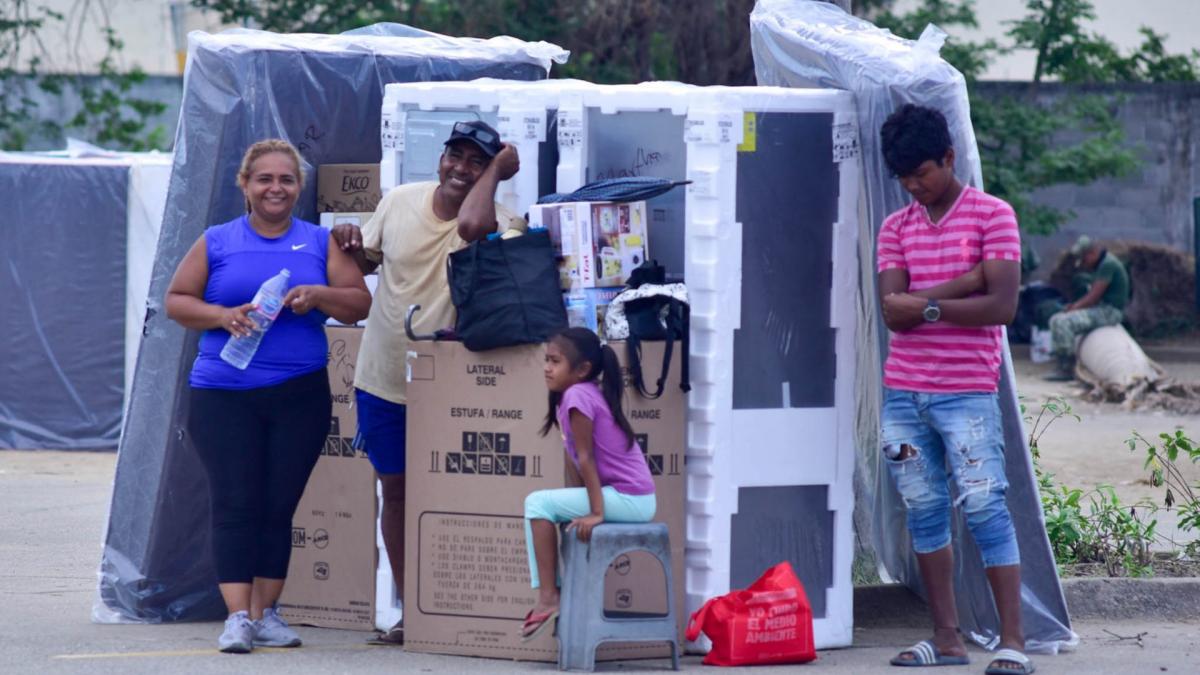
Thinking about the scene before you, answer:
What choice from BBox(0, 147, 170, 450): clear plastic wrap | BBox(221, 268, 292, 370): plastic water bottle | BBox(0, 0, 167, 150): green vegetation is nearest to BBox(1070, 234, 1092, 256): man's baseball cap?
BBox(0, 0, 167, 150): green vegetation

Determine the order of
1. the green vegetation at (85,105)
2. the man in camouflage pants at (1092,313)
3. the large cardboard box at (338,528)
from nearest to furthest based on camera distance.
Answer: the large cardboard box at (338,528) < the man in camouflage pants at (1092,313) < the green vegetation at (85,105)

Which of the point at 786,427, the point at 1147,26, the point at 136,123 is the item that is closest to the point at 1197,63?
the point at 1147,26

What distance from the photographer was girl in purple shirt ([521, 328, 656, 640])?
17.8ft

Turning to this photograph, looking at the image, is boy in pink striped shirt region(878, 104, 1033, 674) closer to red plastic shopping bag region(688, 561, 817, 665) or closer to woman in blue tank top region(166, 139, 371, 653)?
red plastic shopping bag region(688, 561, 817, 665)

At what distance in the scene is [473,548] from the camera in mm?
5785

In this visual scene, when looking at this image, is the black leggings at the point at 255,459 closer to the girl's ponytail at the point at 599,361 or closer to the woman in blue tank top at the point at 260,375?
the woman in blue tank top at the point at 260,375

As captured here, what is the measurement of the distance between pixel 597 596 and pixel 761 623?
0.59m

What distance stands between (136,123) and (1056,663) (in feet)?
50.2

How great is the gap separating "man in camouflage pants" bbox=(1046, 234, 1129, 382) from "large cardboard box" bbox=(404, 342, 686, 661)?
12196 mm

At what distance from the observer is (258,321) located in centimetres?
561

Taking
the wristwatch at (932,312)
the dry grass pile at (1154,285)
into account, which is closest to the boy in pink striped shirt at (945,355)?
the wristwatch at (932,312)

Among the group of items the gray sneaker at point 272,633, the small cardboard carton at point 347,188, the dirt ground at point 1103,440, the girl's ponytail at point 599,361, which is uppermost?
the small cardboard carton at point 347,188

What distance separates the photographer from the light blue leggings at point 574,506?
546 cm

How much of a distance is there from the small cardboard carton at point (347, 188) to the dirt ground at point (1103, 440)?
452 cm
